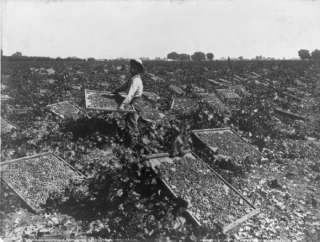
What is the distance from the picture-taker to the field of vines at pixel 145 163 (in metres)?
4.57

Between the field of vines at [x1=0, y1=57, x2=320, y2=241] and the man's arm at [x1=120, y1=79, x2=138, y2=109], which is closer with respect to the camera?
the field of vines at [x1=0, y1=57, x2=320, y2=241]

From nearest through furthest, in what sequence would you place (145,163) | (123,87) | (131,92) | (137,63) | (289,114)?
1. (145,163)
2. (137,63)
3. (131,92)
4. (123,87)
5. (289,114)

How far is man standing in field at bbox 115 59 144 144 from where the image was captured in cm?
666

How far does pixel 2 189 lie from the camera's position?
4.79 m

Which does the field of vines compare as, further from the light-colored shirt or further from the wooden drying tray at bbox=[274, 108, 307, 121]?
the light-colored shirt

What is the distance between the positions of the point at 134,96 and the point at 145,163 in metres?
2.32

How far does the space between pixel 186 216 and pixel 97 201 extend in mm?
1311

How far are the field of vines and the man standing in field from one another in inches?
9.4

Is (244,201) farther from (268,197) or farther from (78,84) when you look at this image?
(78,84)

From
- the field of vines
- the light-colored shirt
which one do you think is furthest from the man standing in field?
the field of vines

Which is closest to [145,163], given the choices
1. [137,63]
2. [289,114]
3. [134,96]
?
[134,96]

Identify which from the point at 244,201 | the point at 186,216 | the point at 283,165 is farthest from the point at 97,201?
the point at 283,165

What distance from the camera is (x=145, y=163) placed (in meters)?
5.16

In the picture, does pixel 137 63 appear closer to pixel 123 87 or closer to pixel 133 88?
pixel 133 88
